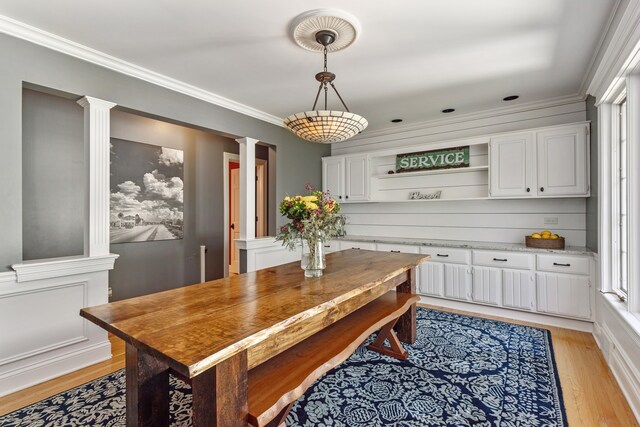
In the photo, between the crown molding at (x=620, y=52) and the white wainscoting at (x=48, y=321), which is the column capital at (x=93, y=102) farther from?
the crown molding at (x=620, y=52)

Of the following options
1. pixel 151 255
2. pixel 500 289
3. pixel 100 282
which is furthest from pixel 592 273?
pixel 151 255

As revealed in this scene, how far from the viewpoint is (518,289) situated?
351 centimetres

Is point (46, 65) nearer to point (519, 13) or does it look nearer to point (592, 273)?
point (519, 13)

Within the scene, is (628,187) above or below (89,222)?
above

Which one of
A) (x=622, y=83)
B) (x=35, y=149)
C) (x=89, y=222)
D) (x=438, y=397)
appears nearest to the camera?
(x=438, y=397)

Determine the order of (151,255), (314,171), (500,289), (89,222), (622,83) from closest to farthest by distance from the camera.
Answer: (622,83)
(89,222)
(500,289)
(151,255)
(314,171)

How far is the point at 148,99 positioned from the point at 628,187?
3.92 meters

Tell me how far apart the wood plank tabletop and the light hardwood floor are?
1349 millimetres

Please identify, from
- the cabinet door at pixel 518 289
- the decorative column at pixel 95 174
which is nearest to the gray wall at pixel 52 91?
the decorative column at pixel 95 174

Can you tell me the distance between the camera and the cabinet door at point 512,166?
3.62 m

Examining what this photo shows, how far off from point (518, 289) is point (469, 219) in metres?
1.11

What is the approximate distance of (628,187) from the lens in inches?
84.3

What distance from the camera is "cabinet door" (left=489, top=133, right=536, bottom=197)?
3619mm

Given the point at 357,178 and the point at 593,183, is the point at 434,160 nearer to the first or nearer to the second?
the point at 357,178
